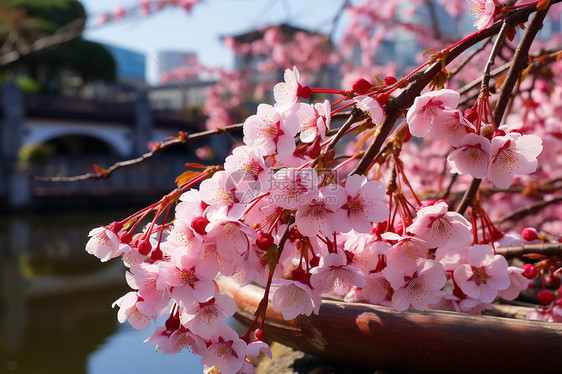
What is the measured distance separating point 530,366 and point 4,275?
3875mm

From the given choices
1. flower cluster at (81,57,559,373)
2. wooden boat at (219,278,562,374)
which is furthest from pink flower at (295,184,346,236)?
wooden boat at (219,278,562,374)

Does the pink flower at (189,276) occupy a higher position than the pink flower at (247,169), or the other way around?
the pink flower at (247,169)

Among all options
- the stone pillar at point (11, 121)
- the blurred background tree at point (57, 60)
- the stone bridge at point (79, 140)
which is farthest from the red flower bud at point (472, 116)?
the blurred background tree at point (57, 60)

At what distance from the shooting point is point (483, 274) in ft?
2.10

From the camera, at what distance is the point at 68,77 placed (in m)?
18.7

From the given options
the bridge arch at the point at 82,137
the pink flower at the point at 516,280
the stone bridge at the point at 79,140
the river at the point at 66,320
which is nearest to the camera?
the pink flower at the point at 516,280

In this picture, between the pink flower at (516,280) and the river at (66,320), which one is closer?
the pink flower at (516,280)

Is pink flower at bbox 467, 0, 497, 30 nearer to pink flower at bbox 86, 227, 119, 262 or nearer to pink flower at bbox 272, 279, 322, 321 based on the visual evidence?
pink flower at bbox 272, 279, 322, 321

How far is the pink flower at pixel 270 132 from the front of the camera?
0.50 metres

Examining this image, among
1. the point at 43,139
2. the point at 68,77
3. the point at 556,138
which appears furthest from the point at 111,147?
the point at 556,138

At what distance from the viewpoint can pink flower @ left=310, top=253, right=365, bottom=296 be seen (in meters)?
0.54

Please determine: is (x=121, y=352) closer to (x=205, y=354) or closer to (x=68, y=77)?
(x=205, y=354)

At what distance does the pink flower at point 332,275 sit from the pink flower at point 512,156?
184mm

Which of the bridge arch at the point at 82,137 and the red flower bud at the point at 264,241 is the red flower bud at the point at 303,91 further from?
the bridge arch at the point at 82,137
